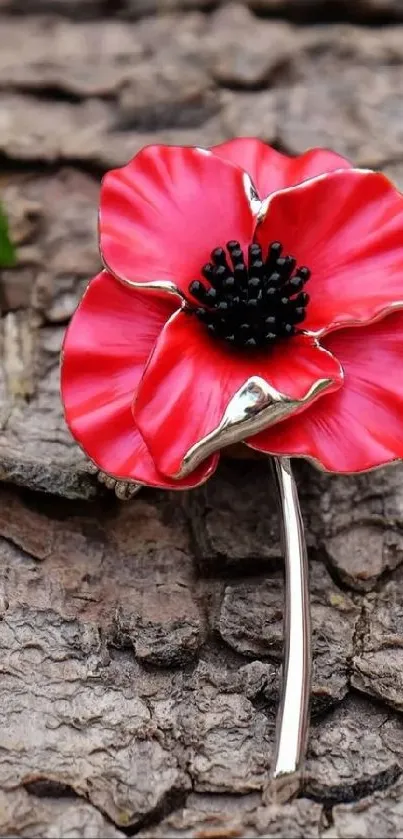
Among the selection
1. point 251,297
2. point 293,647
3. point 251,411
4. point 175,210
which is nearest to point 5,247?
A: point 175,210

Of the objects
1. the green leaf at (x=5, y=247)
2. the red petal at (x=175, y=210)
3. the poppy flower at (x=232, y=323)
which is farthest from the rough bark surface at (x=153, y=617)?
the red petal at (x=175, y=210)

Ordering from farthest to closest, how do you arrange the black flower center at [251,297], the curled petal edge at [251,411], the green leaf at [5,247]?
the green leaf at [5,247]
the black flower center at [251,297]
the curled petal edge at [251,411]

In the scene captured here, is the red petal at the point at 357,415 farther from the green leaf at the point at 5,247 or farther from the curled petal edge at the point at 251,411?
the green leaf at the point at 5,247

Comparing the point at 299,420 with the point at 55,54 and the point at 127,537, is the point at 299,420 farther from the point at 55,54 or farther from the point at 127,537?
the point at 55,54

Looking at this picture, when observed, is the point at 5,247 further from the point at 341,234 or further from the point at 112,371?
the point at 341,234

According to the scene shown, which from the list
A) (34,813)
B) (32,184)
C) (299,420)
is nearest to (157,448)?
(299,420)

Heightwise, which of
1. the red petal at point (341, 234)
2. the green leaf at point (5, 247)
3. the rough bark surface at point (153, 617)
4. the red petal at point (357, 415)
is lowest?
the rough bark surface at point (153, 617)

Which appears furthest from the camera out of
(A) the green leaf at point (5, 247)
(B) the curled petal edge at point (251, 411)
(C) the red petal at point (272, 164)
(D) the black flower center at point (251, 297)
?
(A) the green leaf at point (5, 247)
